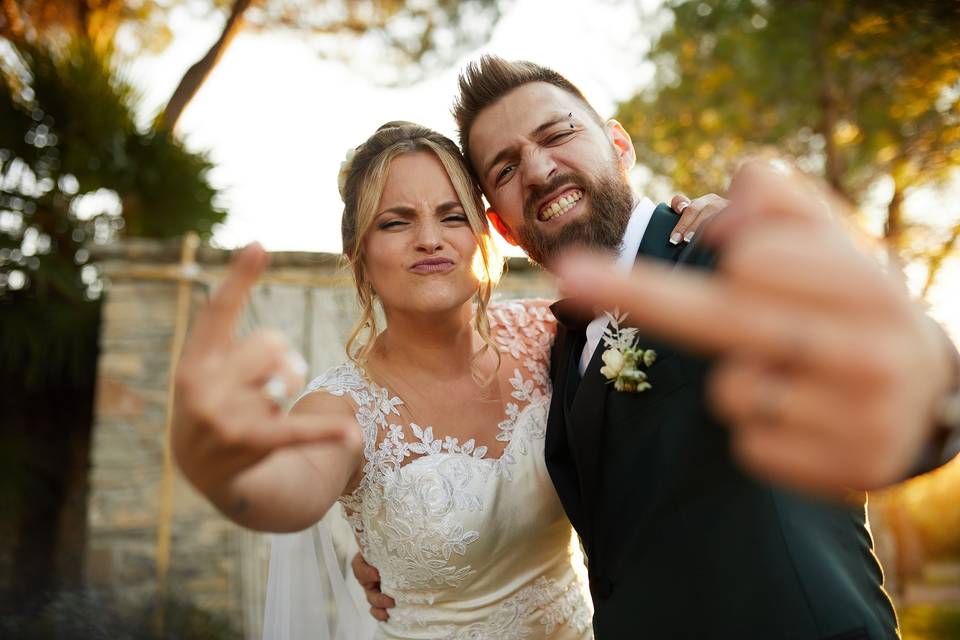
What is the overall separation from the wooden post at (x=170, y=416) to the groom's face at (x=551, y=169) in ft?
10.4

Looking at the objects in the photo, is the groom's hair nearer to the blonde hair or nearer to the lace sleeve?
the blonde hair

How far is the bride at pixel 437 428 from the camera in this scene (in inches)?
90.6

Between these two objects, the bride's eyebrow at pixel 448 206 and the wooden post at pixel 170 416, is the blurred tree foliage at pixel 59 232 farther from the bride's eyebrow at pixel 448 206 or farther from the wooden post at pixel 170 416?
the bride's eyebrow at pixel 448 206

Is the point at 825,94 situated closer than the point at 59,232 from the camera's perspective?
No

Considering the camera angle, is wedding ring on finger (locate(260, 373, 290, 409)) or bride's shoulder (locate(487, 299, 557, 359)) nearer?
wedding ring on finger (locate(260, 373, 290, 409))

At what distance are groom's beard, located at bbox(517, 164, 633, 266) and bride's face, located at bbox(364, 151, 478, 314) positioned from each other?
0.72 ft

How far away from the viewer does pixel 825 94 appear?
7.93m

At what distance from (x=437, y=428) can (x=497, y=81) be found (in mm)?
1270

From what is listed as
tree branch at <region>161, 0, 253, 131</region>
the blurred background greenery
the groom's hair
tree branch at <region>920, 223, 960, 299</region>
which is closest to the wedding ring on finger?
the groom's hair

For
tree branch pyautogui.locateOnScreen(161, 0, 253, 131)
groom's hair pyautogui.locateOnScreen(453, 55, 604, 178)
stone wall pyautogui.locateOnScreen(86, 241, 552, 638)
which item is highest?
tree branch pyautogui.locateOnScreen(161, 0, 253, 131)

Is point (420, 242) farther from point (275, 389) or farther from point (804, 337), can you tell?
point (804, 337)

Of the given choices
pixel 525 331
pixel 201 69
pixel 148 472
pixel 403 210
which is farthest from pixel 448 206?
pixel 201 69

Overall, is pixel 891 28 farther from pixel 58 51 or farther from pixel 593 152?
pixel 58 51

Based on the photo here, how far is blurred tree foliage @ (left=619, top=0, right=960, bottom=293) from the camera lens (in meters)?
7.38
